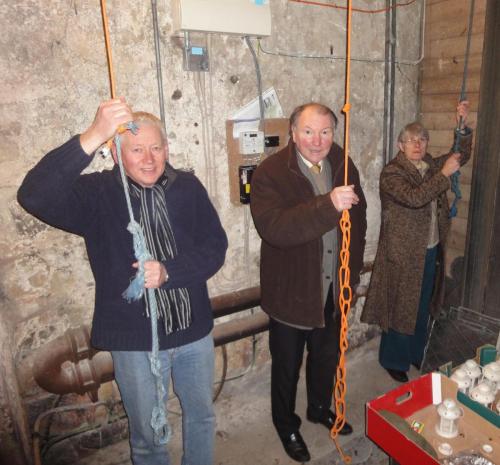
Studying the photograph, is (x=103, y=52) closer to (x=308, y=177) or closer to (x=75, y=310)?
(x=308, y=177)

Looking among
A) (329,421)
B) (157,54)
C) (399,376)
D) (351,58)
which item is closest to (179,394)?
(329,421)

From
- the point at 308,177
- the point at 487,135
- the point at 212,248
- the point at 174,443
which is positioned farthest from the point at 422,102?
the point at 174,443

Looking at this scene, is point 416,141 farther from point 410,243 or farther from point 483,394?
point 483,394

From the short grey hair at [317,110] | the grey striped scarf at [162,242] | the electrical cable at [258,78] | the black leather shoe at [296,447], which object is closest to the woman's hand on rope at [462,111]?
the short grey hair at [317,110]

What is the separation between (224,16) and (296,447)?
7.17 ft

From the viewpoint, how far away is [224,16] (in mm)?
1919

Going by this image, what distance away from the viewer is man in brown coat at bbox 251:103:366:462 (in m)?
1.81

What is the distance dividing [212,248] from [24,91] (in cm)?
99

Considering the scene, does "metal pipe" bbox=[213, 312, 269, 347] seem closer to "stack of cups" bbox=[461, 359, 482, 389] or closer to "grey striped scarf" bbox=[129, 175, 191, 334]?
"grey striped scarf" bbox=[129, 175, 191, 334]

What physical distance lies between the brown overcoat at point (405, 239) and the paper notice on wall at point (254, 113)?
0.78 metres

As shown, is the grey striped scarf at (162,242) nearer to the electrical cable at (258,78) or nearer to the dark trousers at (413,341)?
the electrical cable at (258,78)

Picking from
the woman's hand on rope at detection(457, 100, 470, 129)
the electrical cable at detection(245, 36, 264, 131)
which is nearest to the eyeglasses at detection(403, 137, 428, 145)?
the woman's hand on rope at detection(457, 100, 470, 129)

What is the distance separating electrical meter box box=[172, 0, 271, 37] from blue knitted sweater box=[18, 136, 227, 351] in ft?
2.33

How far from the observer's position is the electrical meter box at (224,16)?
184cm
